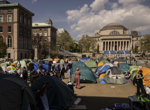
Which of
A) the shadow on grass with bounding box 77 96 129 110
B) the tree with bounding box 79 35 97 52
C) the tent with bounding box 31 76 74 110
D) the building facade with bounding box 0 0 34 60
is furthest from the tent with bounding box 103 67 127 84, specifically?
the tree with bounding box 79 35 97 52

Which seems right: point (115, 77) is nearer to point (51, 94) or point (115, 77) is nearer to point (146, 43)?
point (51, 94)

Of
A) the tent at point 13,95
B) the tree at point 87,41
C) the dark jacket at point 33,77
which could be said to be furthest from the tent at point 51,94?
the tree at point 87,41

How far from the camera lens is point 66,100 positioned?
6.99 metres

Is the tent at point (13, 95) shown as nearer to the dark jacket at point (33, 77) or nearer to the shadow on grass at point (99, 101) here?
the shadow on grass at point (99, 101)

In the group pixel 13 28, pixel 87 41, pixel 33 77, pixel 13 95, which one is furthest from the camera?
pixel 87 41

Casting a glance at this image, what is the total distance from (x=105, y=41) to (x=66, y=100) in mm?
90631

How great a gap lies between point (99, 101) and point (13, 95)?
202 inches

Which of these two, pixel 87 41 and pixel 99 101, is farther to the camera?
pixel 87 41

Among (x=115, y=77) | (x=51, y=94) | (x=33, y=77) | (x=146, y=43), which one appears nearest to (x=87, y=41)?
(x=146, y=43)

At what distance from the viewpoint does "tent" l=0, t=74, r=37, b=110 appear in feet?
16.6

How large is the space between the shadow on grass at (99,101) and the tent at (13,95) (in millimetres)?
3448

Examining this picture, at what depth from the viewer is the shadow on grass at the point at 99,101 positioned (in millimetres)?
7513

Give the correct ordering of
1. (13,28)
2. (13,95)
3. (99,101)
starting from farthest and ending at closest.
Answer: (13,28) < (99,101) < (13,95)

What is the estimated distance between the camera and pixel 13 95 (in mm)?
5348
